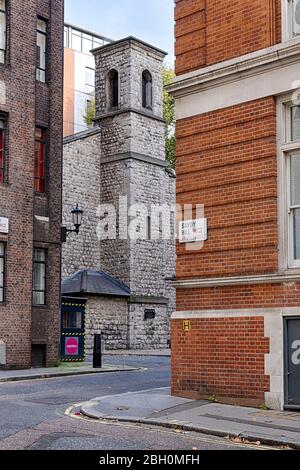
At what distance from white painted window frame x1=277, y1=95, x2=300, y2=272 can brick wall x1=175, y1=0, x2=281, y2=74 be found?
1.29 m

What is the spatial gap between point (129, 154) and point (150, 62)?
5.80 m

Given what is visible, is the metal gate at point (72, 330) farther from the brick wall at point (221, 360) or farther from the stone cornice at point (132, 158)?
the stone cornice at point (132, 158)

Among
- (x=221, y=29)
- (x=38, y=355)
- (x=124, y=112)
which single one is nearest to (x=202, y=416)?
(x=221, y=29)

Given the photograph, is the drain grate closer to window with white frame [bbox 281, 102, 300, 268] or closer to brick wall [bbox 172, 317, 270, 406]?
brick wall [bbox 172, 317, 270, 406]

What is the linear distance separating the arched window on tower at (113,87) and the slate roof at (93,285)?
952 centimetres

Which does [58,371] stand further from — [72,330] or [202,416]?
[202,416]

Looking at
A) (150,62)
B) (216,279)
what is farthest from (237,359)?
(150,62)

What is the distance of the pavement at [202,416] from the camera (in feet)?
32.4

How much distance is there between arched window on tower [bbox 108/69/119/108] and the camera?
134 feet

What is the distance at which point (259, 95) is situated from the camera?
42.9 ft

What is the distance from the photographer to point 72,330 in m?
25.0

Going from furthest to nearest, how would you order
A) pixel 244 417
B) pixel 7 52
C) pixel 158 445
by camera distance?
pixel 7 52 → pixel 244 417 → pixel 158 445
